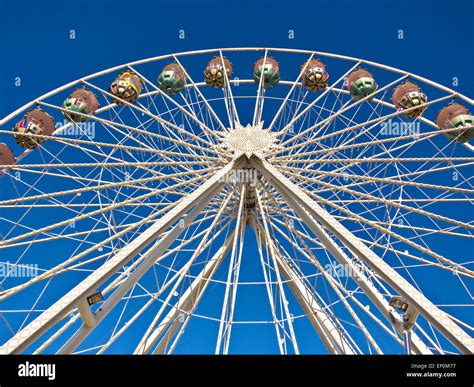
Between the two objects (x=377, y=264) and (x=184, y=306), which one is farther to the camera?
(x=184, y=306)

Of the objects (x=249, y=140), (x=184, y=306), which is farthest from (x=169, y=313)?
(x=249, y=140)

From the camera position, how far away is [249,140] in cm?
1338

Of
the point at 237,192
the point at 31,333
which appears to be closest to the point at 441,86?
the point at 237,192

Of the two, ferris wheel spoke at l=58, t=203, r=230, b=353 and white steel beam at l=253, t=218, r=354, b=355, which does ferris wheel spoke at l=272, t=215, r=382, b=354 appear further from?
ferris wheel spoke at l=58, t=203, r=230, b=353

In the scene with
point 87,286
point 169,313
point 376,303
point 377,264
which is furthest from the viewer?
point 169,313

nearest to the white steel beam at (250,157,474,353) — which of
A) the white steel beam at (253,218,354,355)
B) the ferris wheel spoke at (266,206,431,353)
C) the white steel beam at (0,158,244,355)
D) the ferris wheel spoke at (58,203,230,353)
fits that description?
the ferris wheel spoke at (266,206,431,353)

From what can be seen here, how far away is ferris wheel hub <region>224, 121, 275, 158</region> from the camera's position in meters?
12.9

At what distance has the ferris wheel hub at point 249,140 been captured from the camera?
1289cm

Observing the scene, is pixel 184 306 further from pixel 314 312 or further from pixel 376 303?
pixel 376 303

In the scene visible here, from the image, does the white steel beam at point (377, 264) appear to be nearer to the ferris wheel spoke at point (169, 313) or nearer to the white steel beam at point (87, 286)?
the white steel beam at point (87, 286)

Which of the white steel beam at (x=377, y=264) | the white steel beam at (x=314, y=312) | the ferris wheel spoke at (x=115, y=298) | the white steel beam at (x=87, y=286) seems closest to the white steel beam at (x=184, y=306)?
the white steel beam at (x=314, y=312)

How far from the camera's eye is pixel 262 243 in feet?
52.5
